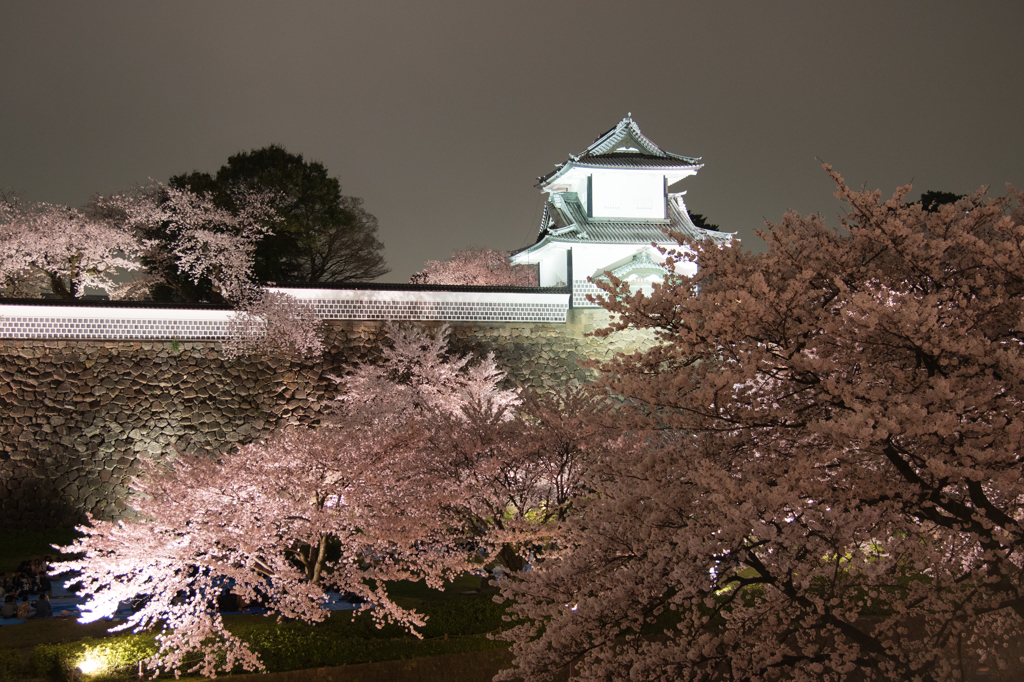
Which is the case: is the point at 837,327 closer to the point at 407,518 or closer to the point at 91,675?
the point at 407,518

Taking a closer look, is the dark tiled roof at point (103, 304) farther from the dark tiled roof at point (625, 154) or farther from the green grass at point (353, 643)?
the dark tiled roof at point (625, 154)

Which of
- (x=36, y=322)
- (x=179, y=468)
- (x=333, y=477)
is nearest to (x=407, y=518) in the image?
(x=333, y=477)

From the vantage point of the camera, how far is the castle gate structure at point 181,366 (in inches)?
599

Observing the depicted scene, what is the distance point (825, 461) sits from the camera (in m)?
4.95

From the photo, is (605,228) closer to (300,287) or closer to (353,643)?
(300,287)

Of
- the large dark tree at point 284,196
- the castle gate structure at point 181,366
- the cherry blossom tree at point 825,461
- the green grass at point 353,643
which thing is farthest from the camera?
the large dark tree at point 284,196

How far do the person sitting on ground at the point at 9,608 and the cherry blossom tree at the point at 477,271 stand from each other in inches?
692

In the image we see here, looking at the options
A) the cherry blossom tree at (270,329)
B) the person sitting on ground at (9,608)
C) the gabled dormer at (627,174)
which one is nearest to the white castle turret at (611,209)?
the gabled dormer at (627,174)

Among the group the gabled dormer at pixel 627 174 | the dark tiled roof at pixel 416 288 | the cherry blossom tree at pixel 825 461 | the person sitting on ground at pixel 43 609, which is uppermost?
the gabled dormer at pixel 627 174

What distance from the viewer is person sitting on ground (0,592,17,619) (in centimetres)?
1099

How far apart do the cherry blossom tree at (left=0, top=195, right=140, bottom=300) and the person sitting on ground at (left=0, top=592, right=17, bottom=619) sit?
34.0ft

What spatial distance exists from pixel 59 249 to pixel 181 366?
255 inches

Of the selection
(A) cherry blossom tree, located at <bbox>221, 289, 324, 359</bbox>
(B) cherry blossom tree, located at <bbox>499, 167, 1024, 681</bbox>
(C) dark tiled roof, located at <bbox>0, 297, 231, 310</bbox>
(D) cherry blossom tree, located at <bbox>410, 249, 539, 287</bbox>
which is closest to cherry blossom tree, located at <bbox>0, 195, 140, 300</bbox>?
(C) dark tiled roof, located at <bbox>0, 297, 231, 310</bbox>

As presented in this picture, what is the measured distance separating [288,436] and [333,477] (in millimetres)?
891
